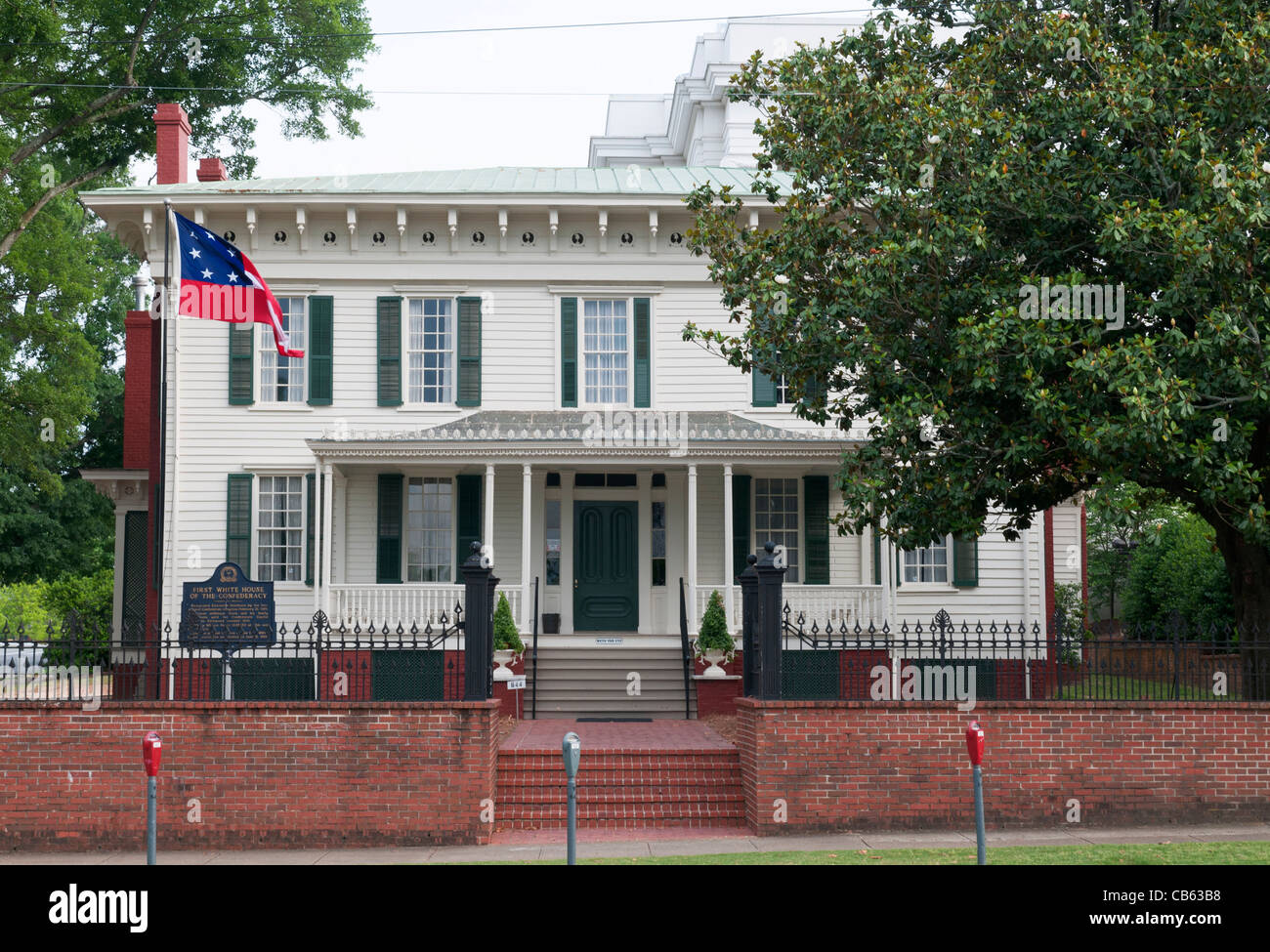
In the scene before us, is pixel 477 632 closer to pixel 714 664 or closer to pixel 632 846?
pixel 632 846

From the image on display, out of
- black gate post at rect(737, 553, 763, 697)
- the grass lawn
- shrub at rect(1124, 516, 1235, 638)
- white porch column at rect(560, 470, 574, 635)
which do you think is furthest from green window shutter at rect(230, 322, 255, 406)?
shrub at rect(1124, 516, 1235, 638)

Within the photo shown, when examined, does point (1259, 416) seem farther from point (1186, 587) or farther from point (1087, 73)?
point (1186, 587)

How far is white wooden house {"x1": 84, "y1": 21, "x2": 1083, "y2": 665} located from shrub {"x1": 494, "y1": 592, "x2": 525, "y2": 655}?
184 cm

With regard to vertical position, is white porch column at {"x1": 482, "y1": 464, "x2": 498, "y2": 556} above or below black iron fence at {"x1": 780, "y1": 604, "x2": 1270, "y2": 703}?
above

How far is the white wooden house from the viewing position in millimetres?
20984

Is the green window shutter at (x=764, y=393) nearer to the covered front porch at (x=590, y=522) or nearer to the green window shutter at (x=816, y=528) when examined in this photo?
the covered front porch at (x=590, y=522)

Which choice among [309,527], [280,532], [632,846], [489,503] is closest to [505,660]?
[489,503]

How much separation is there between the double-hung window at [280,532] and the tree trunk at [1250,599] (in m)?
14.0

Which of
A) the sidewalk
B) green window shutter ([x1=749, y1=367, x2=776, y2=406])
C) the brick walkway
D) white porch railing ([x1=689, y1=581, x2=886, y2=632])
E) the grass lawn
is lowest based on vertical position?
the sidewalk

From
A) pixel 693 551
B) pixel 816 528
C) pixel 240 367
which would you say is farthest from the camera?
pixel 816 528

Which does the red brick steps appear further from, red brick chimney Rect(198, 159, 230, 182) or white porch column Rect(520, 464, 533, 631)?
red brick chimney Rect(198, 159, 230, 182)

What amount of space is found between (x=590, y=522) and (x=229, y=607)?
27.9 feet

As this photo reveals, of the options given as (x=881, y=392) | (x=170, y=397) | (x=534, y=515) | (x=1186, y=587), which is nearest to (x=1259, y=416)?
(x=881, y=392)

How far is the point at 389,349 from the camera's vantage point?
69.9ft
